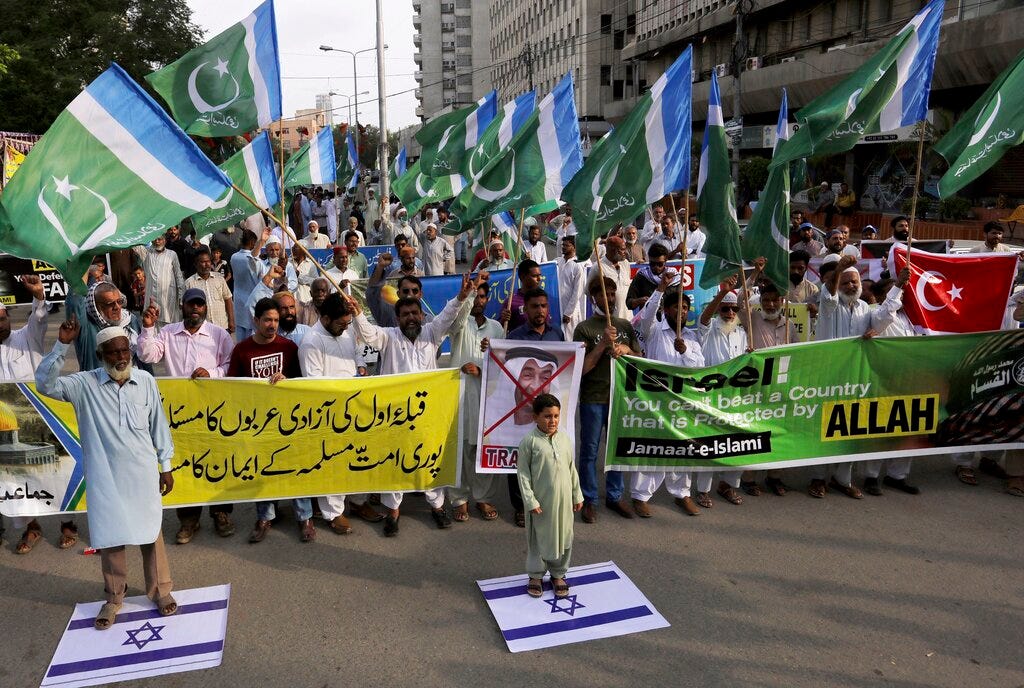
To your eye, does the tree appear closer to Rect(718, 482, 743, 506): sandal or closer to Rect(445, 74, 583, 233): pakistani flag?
Rect(445, 74, 583, 233): pakistani flag

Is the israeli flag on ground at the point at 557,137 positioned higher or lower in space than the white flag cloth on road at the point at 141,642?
higher

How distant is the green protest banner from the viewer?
609cm

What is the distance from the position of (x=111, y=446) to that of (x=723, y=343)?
4.21 meters

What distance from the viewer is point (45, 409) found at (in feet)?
18.3

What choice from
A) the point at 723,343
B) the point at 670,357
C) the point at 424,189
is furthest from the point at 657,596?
the point at 424,189

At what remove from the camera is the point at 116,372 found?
4.50 m

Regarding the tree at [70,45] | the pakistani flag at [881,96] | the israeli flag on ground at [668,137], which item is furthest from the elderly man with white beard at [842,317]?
the tree at [70,45]

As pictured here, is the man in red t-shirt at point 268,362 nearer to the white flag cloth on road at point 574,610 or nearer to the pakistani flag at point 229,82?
the white flag cloth on road at point 574,610

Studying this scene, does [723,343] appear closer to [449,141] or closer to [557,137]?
[557,137]

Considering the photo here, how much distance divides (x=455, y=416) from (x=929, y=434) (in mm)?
3639

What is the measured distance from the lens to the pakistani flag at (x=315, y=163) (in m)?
13.5

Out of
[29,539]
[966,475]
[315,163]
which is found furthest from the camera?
[315,163]

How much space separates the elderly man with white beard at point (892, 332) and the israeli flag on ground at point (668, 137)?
1815mm

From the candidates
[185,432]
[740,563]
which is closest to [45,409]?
[185,432]
